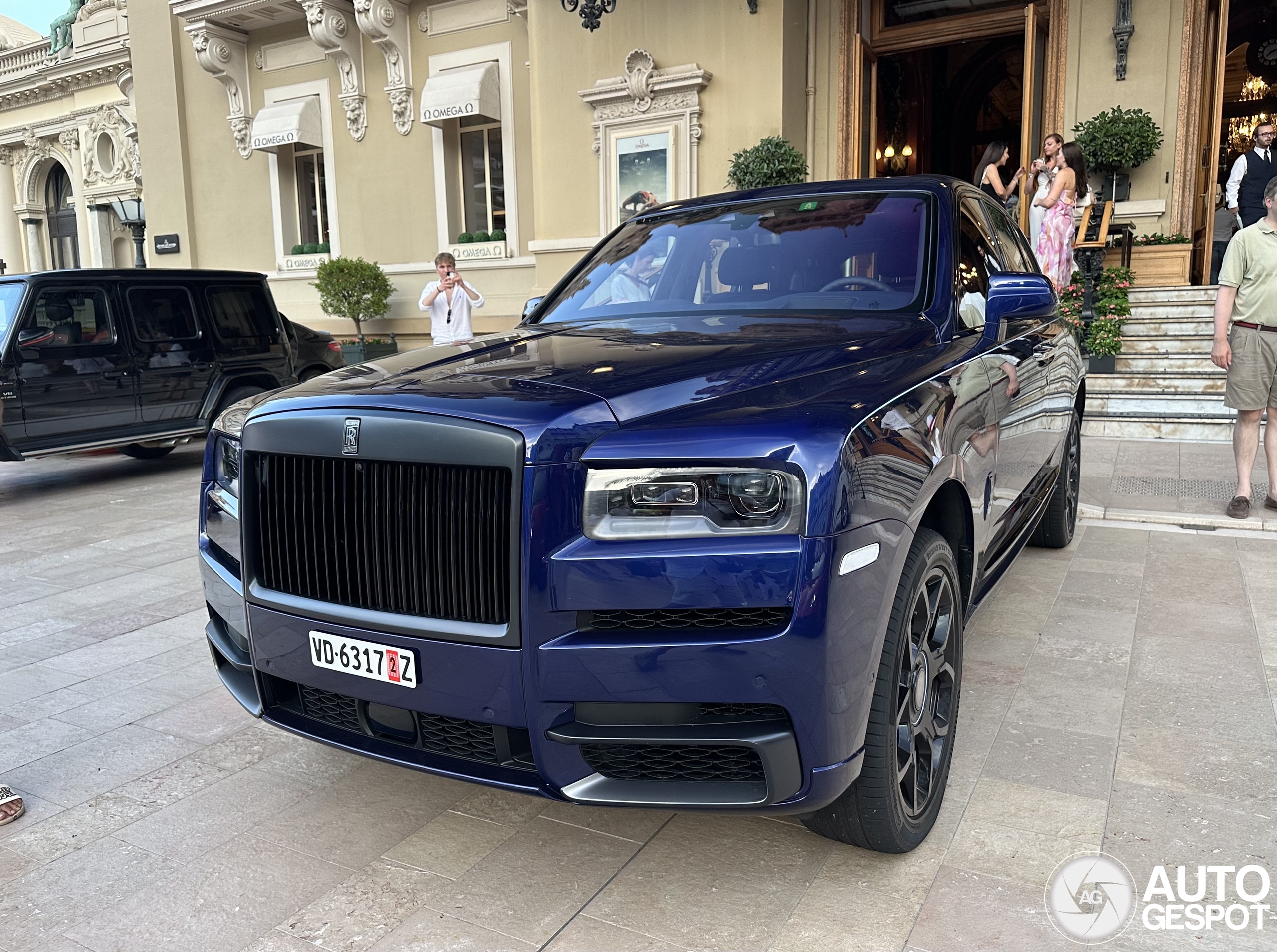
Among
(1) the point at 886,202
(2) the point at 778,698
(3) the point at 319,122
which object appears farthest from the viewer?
(3) the point at 319,122

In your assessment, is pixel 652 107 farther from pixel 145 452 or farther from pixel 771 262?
pixel 771 262

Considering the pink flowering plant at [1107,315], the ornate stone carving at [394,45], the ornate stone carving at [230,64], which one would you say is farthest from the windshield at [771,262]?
the ornate stone carving at [230,64]

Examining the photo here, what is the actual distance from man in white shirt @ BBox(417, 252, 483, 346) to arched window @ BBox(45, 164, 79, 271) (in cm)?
2440

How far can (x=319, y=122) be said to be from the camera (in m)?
17.6

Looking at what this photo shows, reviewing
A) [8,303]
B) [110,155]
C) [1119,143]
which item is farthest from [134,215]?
[1119,143]

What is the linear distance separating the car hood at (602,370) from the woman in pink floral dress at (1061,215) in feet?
26.7

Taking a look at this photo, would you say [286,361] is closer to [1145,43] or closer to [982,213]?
[982,213]

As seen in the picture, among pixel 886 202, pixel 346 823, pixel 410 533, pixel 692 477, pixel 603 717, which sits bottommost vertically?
pixel 346 823

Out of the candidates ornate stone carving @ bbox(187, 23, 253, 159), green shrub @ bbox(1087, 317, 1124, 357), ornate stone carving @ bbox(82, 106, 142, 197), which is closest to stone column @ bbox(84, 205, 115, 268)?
ornate stone carving @ bbox(82, 106, 142, 197)

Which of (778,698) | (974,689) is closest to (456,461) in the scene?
(778,698)

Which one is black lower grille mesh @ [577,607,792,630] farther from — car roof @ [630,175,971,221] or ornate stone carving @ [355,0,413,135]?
ornate stone carving @ [355,0,413,135]

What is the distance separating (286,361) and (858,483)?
8898 millimetres

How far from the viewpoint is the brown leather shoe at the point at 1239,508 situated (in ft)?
19.5

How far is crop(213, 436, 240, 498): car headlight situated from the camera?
8.91 ft
